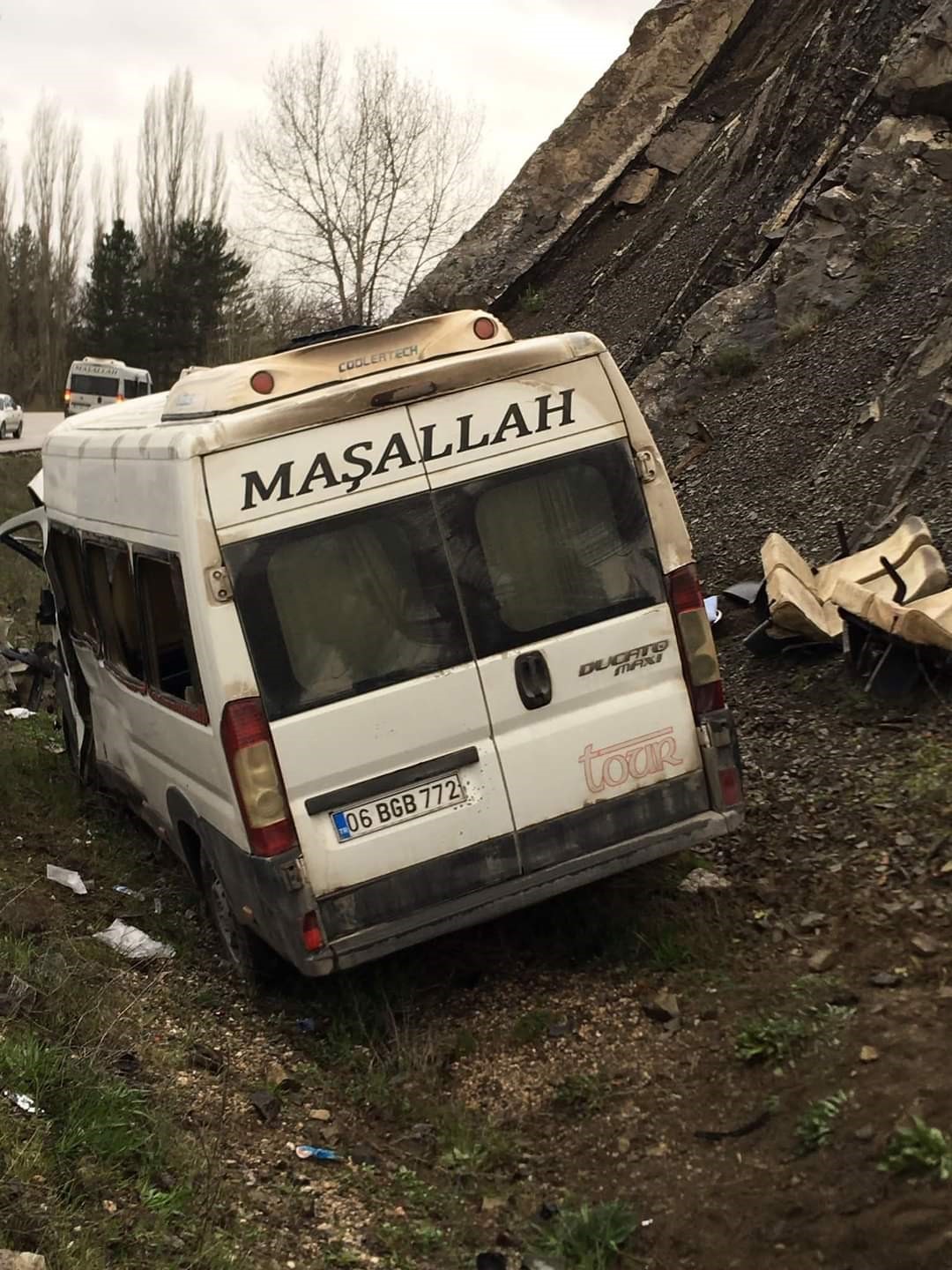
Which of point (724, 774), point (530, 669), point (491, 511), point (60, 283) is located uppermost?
point (60, 283)

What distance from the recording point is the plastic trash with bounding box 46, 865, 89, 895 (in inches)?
271

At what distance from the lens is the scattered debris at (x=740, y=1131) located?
4.11 m

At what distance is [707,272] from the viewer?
16.6m

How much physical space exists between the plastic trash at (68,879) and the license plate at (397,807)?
2693 mm

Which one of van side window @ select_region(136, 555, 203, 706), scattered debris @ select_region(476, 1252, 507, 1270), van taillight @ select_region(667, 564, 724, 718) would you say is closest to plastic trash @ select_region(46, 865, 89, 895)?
van side window @ select_region(136, 555, 203, 706)

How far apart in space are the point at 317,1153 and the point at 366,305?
4644 cm

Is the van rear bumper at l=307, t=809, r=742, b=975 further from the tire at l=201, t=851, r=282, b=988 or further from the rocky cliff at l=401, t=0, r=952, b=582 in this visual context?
the rocky cliff at l=401, t=0, r=952, b=582

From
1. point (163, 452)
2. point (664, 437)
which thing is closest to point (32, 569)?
point (664, 437)

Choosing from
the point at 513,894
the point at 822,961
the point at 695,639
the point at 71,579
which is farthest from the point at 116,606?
the point at 822,961

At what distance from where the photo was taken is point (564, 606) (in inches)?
201

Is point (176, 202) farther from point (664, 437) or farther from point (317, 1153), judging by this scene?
point (317, 1153)

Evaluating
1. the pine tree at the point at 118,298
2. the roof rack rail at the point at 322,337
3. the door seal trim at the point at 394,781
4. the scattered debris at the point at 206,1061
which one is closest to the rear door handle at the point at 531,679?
the door seal trim at the point at 394,781

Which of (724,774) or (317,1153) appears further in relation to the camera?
(724,774)

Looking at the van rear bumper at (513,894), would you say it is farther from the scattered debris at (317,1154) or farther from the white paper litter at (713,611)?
the white paper litter at (713,611)
